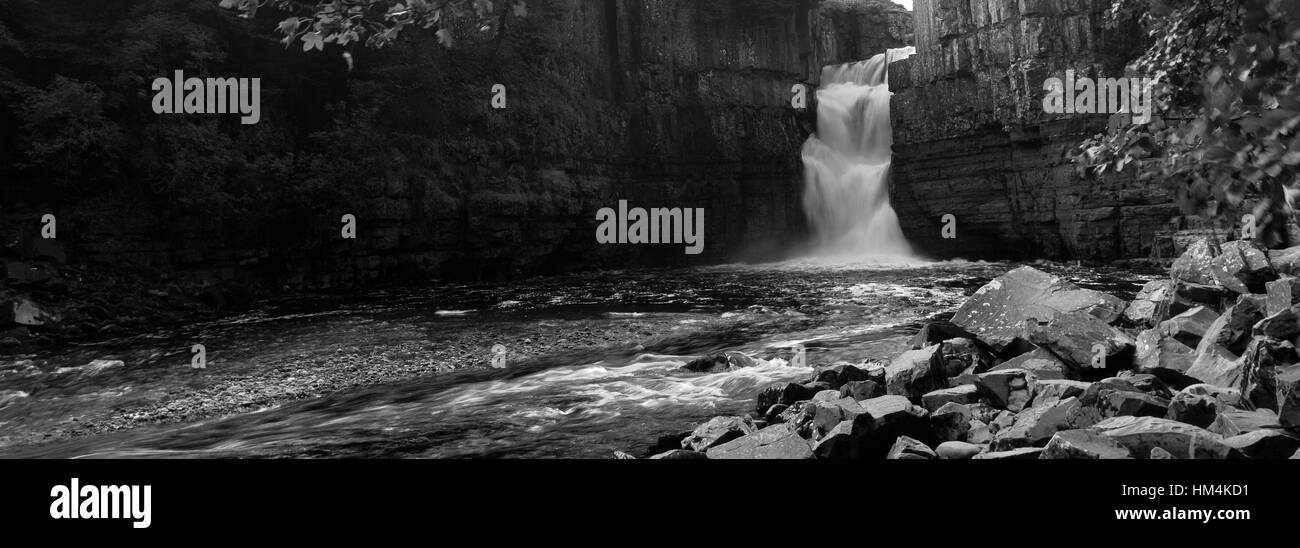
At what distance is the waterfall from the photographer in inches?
1619

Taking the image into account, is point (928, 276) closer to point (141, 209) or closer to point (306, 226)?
point (306, 226)

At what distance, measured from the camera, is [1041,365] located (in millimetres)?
8922

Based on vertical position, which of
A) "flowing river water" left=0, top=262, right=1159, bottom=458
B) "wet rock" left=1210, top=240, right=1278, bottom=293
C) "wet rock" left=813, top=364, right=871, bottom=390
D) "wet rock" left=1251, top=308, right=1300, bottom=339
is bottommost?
"flowing river water" left=0, top=262, right=1159, bottom=458

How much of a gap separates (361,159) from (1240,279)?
24662 mm

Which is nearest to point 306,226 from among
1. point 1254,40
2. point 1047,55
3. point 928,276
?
point 928,276

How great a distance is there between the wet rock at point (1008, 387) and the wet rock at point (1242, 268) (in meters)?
5.68

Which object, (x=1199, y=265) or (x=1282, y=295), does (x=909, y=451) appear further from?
(x=1199, y=265)

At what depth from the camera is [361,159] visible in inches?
1062

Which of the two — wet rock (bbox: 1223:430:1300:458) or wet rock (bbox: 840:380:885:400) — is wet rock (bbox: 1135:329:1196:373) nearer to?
wet rock (bbox: 840:380:885:400)

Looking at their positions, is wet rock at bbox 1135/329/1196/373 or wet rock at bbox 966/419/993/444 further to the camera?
wet rock at bbox 1135/329/1196/373

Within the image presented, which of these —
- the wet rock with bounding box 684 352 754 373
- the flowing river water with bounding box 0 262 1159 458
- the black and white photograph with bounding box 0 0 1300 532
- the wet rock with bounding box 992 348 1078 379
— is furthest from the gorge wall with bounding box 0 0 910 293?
the wet rock with bounding box 992 348 1078 379

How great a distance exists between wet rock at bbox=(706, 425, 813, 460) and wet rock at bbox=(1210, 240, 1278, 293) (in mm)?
8535

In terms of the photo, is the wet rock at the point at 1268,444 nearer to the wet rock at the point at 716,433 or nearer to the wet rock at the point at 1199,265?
the wet rock at the point at 716,433
